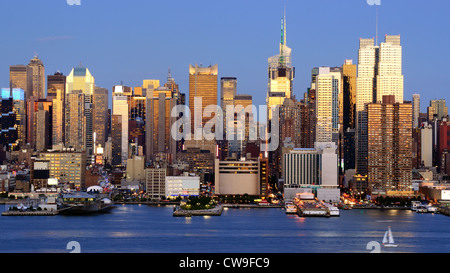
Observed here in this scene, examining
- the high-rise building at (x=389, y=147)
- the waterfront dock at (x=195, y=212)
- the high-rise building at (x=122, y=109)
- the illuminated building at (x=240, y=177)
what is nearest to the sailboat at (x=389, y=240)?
the waterfront dock at (x=195, y=212)

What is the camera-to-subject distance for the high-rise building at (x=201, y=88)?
7050 cm

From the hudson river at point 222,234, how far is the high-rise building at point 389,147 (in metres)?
15.3

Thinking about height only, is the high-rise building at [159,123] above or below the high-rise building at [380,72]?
below

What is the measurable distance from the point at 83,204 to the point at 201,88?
3656 centimetres

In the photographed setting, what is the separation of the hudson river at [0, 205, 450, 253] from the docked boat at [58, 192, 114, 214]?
4725 mm

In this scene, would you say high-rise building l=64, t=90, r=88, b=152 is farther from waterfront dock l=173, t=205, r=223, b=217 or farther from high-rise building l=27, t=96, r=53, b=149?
waterfront dock l=173, t=205, r=223, b=217

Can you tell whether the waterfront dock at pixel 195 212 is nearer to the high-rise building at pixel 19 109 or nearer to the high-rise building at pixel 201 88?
the high-rise building at pixel 19 109

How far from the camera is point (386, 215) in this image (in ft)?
103

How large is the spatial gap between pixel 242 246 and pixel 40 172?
31521 millimetres

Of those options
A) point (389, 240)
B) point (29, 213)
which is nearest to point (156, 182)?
point (29, 213)

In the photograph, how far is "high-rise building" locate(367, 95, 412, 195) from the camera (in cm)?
4462

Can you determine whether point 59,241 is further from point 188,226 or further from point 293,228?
point 293,228

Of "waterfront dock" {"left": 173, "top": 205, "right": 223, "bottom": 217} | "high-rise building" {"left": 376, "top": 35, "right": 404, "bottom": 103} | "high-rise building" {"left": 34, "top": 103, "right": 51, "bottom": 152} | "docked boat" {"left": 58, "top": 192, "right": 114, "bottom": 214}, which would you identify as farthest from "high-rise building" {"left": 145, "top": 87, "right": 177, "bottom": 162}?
"waterfront dock" {"left": 173, "top": 205, "right": 223, "bottom": 217}
